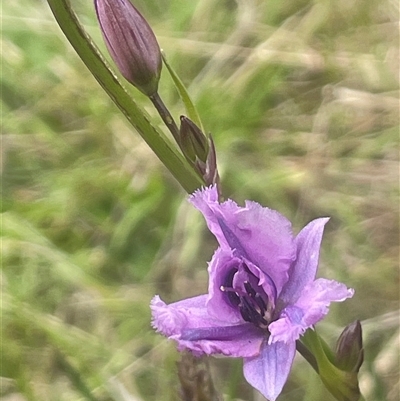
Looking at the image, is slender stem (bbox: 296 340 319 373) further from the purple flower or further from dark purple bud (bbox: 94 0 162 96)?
dark purple bud (bbox: 94 0 162 96)

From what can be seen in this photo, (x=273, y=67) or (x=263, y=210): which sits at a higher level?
(x=263, y=210)

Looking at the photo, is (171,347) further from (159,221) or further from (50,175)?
(50,175)

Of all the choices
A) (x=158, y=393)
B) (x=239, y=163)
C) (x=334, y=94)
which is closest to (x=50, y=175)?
(x=239, y=163)

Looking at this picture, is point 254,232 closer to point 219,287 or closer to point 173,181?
point 219,287

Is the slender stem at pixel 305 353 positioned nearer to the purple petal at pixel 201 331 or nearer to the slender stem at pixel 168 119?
the purple petal at pixel 201 331

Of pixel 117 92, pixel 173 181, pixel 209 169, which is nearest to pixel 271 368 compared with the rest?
pixel 209 169

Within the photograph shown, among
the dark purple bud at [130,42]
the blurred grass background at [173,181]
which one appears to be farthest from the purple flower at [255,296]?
the blurred grass background at [173,181]
